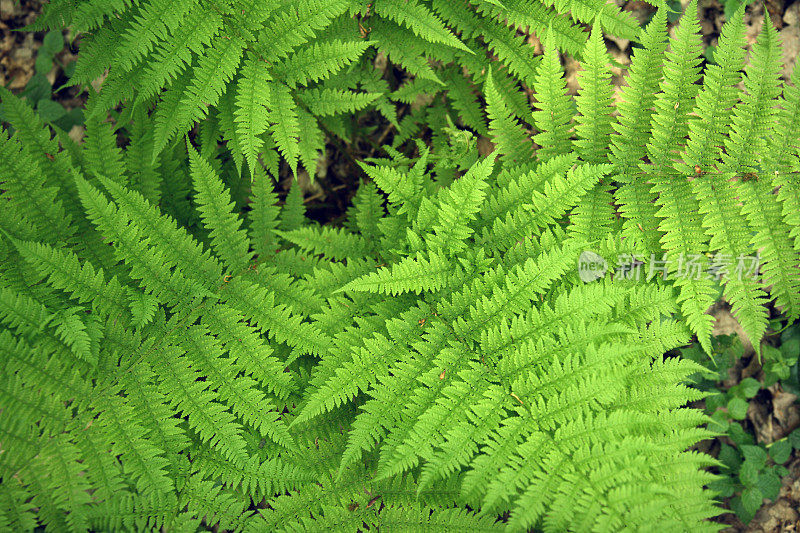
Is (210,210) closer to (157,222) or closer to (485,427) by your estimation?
(157,222)

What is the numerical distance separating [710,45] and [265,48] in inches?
142

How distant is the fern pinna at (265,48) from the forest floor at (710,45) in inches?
17.2

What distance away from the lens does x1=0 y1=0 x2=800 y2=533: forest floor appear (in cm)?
373

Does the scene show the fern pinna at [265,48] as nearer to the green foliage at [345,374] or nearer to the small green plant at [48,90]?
the green foliage at [345,374]

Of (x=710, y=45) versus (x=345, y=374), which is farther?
(x=710, y=45)

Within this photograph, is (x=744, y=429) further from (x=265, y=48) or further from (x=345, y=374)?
(x=265, y=48)

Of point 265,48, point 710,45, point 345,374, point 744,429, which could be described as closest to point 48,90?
point 265,48

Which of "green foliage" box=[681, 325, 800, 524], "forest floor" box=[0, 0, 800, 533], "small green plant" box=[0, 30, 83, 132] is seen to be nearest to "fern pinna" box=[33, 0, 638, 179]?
"forest floor" box=[0, 0, 800, 533]

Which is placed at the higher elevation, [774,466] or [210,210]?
[210,210]

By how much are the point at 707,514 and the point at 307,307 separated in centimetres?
244

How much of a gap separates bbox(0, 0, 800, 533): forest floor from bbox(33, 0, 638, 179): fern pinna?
0.44m

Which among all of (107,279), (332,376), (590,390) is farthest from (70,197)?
(590,390)

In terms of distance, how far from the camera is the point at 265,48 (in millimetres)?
3145

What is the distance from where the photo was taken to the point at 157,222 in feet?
10.1
